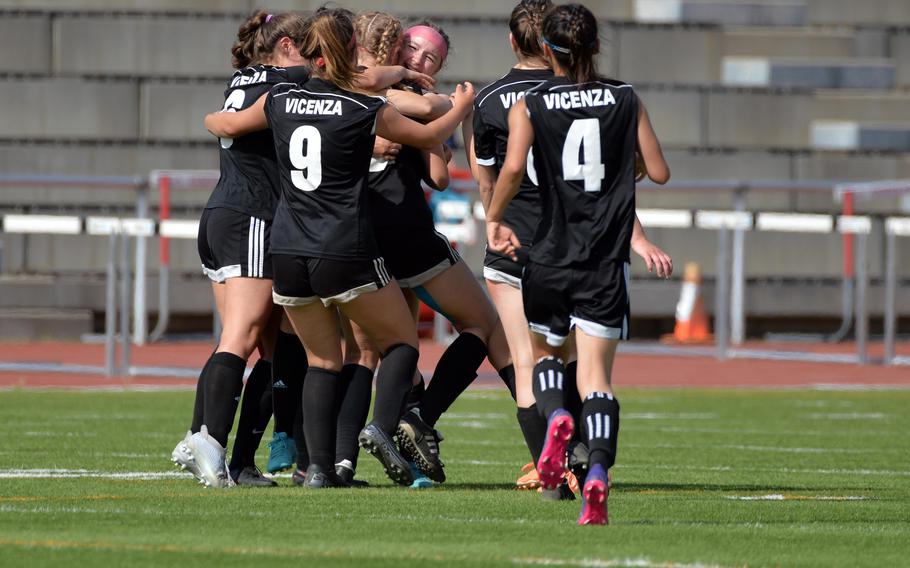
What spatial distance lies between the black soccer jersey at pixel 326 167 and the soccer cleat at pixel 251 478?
1.12 metres

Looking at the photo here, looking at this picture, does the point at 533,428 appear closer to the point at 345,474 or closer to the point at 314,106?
the point at 345,474

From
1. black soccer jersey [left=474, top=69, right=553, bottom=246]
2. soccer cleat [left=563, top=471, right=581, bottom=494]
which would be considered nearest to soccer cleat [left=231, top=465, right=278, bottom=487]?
soccer cleat [left=563, top=471, right=581, bottom=494]

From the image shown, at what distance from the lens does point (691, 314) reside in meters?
20.2

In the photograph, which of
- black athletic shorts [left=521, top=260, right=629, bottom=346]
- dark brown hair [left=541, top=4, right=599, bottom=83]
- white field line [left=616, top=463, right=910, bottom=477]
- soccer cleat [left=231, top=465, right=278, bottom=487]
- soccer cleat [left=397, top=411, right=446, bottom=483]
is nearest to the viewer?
black athletic shorts [left=521, top=260, right=629, bottom=346]

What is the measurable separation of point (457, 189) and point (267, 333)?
349 inches

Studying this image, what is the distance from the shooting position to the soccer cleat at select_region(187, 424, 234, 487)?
742cm

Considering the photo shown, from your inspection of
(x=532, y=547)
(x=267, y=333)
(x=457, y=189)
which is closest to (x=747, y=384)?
(x=457, y=189)

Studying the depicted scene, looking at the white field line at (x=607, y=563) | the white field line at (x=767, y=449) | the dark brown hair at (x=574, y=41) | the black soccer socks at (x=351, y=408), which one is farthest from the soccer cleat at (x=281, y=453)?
the white field line at (x=607, y=563)

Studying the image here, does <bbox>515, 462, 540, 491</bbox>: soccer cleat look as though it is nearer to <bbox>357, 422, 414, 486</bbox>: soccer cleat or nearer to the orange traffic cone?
A: <bbox>357, 422, 414, 486</bbox>: soccer cleat

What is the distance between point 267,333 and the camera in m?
8.19

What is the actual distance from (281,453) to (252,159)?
1420 mm

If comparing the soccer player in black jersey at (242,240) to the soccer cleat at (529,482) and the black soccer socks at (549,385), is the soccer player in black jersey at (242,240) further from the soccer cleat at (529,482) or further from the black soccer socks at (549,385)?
the black soccer socks at (549,385)

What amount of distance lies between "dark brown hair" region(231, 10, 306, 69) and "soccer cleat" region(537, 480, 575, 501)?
216 cm

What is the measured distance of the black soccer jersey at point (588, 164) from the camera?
636cm
